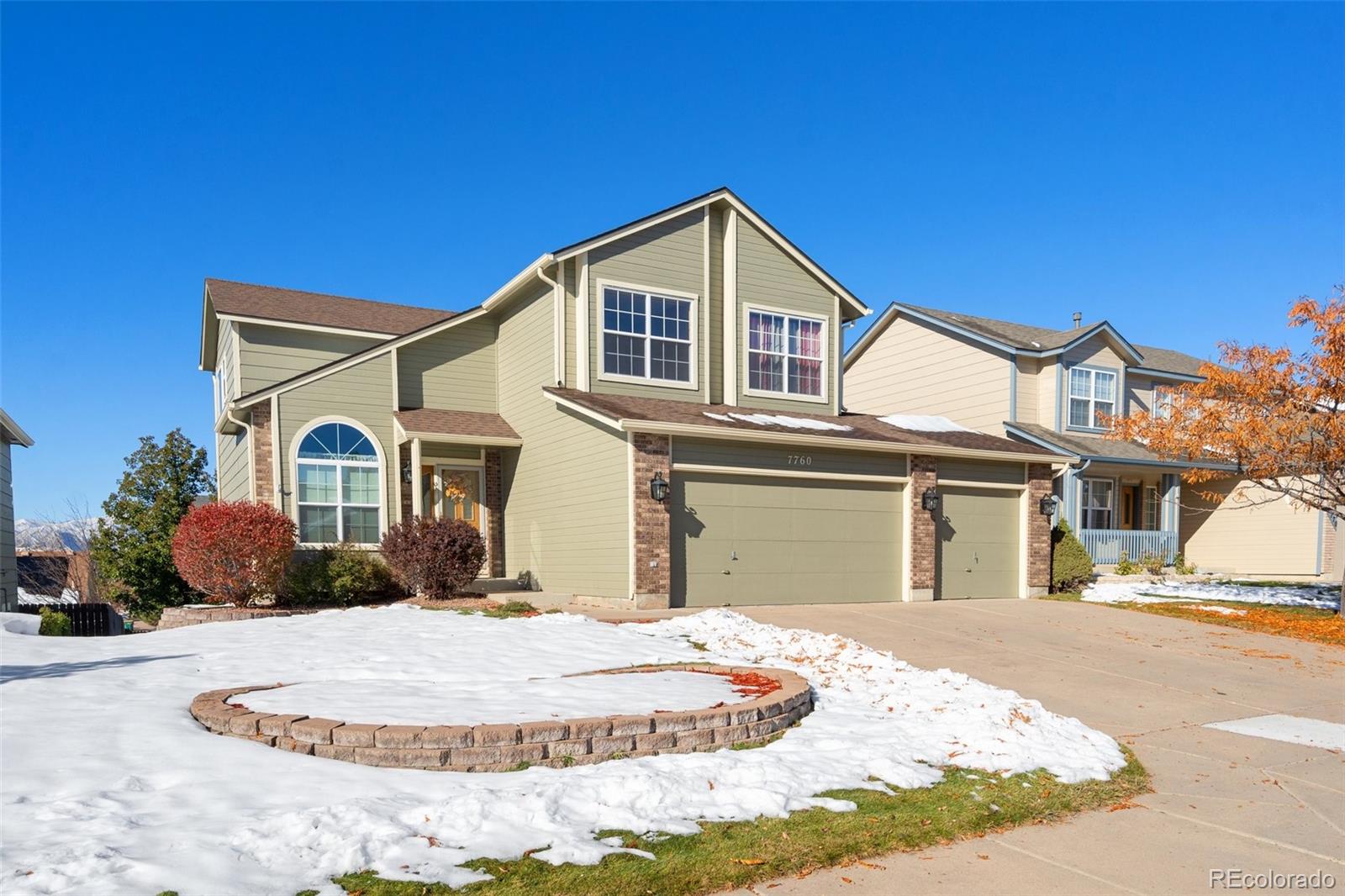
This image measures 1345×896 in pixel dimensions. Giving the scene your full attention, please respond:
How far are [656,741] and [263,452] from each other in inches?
467

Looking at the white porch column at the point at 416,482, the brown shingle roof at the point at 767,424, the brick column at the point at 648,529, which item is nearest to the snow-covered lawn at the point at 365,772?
the brick column at the point at 648,529

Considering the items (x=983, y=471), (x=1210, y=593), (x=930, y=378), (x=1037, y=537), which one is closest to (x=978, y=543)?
(x=983, y=471)

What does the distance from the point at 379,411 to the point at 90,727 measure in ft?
36.8

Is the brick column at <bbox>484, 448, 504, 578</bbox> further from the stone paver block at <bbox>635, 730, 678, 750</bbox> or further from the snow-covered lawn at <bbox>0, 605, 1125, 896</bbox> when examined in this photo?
the stone paver block at <bbox>635, 730, 678, 750</bbox>

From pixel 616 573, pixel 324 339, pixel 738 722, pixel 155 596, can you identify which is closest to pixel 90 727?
pixel 738 722

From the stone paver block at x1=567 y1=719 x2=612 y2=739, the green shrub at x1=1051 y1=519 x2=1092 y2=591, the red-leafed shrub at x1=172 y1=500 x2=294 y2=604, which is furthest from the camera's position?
the green shrub at x1=1051 y1=519 x2=1092 y2=591

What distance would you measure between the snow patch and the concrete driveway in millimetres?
195

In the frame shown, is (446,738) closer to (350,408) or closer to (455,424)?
(455,424)

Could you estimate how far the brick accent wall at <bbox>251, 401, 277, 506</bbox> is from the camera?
14.7m

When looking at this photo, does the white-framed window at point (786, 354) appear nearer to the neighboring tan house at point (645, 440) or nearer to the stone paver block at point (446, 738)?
the neighboring tan house at point (645, 440)

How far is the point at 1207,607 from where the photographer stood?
15.2m

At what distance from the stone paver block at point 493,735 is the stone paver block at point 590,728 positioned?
35 centimetres

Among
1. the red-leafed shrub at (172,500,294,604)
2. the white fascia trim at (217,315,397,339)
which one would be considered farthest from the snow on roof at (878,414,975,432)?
the red-leafed shrub at (172,500,294,604)

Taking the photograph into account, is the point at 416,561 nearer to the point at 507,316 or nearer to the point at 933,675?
the point at 507,316
